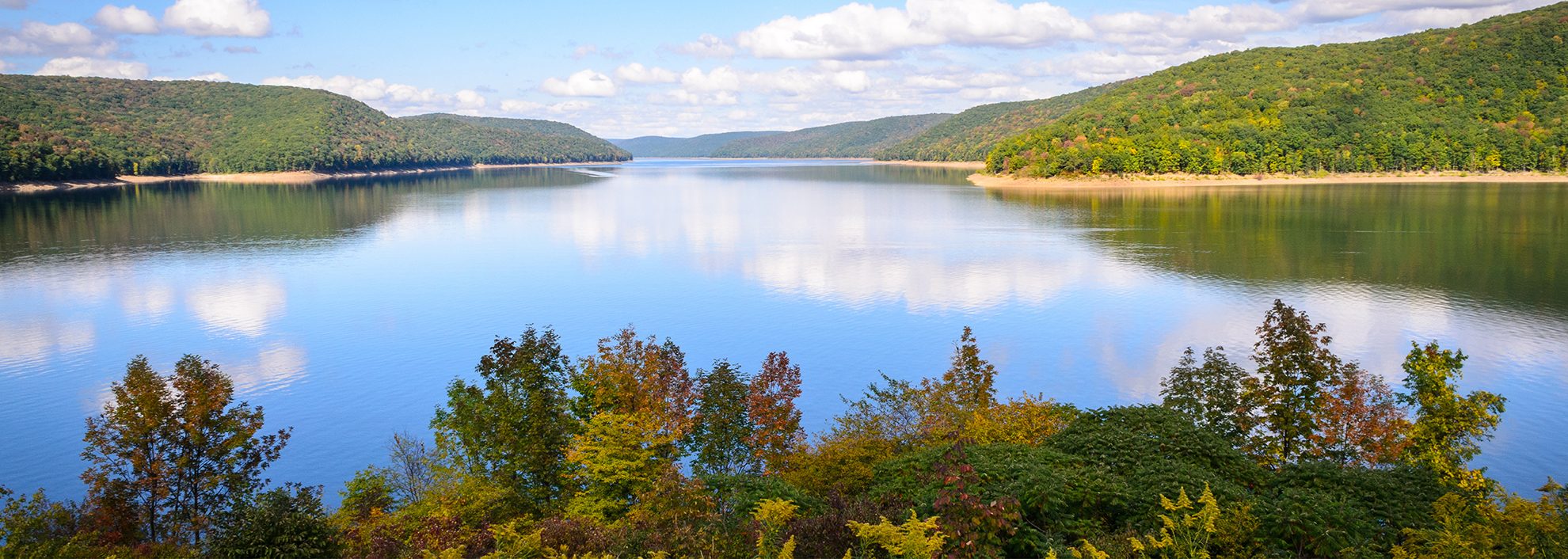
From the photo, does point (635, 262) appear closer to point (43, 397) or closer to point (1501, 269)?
point (43, 397)

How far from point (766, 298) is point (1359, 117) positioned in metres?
145

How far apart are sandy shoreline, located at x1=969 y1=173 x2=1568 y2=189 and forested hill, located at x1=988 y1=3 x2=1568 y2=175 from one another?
1.99 m

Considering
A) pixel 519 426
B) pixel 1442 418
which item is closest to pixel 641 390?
pixel 519 426

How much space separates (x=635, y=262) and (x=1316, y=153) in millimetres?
123916

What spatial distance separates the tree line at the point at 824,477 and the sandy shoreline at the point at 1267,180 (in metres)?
114

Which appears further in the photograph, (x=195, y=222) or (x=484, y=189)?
(x=484, y=189)

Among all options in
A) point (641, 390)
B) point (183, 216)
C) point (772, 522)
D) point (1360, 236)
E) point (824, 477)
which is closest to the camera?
point (772, 522)

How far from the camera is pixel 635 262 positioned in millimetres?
62469

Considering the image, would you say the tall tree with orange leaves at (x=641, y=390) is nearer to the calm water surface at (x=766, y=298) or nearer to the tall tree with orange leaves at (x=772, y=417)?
the tall tree with orange leaves at (x=772, y=417)

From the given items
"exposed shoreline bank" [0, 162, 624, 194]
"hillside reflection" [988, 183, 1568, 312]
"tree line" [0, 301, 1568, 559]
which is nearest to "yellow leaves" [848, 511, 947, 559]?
"tree line" [0, 301, 1568, 559]

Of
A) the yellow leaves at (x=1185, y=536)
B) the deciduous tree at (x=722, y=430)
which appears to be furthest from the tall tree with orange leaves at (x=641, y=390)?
the yellow leaves at (x=1185, y=536)

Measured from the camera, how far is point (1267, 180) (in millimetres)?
136750

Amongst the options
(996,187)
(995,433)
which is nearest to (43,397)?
(995,433)

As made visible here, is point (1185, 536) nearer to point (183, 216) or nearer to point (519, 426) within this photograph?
point (519, 426)
